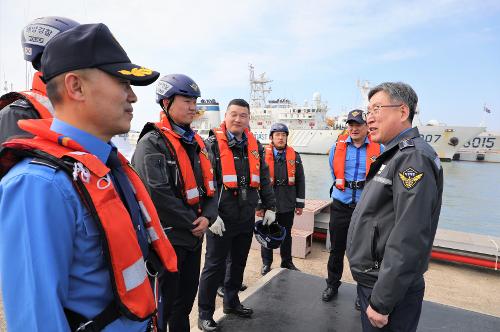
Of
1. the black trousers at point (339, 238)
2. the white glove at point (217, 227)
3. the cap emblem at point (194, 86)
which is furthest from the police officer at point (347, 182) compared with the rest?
the cap emblem at point (194, 86)

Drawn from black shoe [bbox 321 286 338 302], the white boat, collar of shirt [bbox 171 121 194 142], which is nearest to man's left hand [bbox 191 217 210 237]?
collar of shirt [bbox 171 121 194 142]

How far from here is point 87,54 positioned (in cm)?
96

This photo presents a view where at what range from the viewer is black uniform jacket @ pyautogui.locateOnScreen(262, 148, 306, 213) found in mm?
4512

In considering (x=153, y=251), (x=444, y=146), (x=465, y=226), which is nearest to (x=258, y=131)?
(x=444, y=146)

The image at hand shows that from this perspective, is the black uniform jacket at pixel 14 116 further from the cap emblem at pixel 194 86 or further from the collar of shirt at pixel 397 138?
the collar of shirt at pixel 397 138

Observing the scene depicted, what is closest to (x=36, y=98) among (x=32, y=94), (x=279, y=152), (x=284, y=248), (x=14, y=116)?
(x=32, y=94)

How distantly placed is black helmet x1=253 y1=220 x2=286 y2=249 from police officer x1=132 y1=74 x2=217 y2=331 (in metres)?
1.06

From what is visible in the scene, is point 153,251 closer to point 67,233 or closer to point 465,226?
point 67,233

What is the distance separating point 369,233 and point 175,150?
150 centimetres

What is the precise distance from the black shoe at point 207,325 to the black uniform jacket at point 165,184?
3.00ft

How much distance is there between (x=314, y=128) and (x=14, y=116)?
3614 centimetres

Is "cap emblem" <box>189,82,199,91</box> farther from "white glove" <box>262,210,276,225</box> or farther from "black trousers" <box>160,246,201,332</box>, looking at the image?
"white glove" <box>262,210,276,225</box>

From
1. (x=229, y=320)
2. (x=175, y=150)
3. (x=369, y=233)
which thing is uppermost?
(x=175, y=150)

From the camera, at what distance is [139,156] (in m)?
2.25
